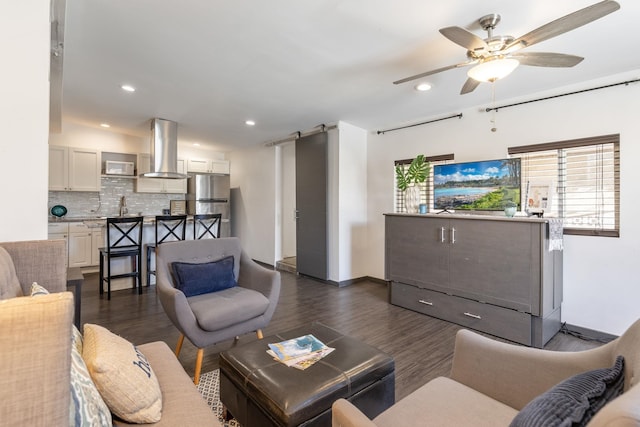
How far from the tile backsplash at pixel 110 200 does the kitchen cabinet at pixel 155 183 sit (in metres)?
0.33

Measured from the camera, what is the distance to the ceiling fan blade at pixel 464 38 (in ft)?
5.71

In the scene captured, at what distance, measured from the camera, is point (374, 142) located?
4848 mm

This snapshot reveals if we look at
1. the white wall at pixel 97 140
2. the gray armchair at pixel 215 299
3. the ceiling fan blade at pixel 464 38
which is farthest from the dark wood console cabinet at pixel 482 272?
the white wall at pixel 97 140

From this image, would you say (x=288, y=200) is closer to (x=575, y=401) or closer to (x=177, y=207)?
(x=177, y=207)

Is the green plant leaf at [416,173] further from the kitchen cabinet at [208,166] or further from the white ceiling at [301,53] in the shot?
the kitchen cabinet at [208,166]

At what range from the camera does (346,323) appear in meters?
3.21

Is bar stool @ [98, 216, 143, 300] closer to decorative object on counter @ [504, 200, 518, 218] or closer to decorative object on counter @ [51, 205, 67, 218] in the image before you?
Answer: decorative object on counter @ [51, 205, 67, 218]

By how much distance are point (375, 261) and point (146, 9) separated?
4.02 m

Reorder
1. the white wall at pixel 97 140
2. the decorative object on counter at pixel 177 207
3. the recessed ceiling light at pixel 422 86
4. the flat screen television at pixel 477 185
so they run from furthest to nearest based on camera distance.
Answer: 1. the decorative object on counter at pixel 177 207
2. the white wall at pixel 97 140
3. the flat screen television at pixel 477 185
4. the recessed ceiling light at pixel 422 86

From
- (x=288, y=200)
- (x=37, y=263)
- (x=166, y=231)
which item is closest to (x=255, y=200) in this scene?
(x=288, y=200)

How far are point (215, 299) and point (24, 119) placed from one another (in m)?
1.59

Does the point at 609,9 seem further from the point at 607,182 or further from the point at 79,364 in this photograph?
the point at 79,364

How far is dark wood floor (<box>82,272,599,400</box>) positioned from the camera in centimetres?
242

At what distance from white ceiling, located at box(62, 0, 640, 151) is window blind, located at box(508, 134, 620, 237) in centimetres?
64
